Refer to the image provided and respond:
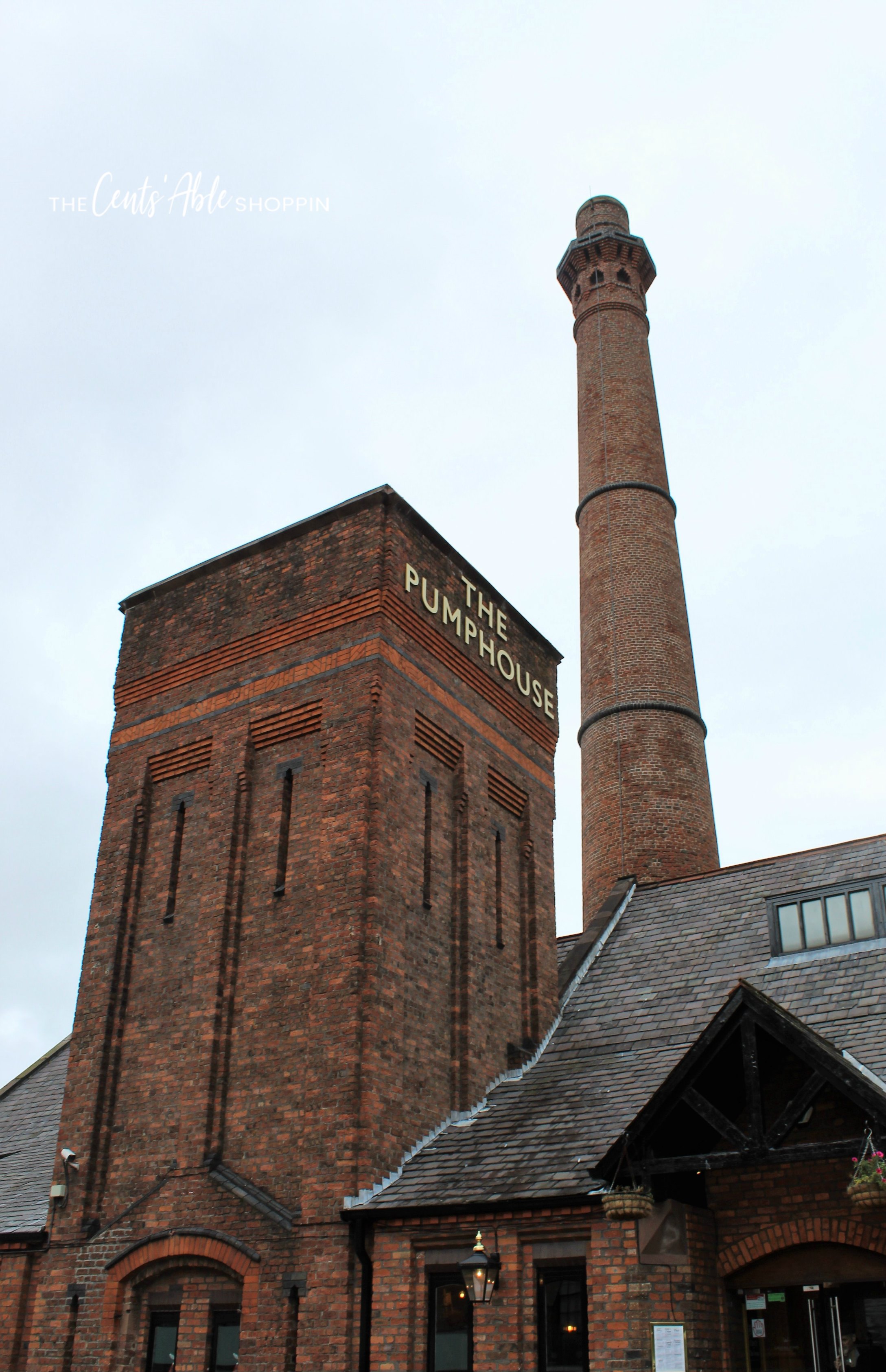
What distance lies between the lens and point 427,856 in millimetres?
15016

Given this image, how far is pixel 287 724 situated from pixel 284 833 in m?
1.48

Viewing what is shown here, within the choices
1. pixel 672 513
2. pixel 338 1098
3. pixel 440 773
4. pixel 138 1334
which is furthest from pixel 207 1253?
pixel 672 513

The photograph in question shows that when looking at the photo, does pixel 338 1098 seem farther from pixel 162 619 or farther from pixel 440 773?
pixel 162 619

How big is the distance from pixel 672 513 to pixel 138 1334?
70.4ft

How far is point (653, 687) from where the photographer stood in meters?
25.4

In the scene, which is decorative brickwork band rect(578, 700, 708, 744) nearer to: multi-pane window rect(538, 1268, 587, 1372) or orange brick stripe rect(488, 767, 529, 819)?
orange brick stripe rect(488, 767, 529, 819)

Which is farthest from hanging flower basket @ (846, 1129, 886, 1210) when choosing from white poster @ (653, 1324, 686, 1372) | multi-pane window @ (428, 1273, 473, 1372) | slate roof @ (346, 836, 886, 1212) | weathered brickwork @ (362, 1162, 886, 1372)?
multi-pane window @ (428, 1273, 473, 1372)

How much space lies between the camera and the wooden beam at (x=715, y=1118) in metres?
9.55

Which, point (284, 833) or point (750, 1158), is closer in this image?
point (750, 1158)

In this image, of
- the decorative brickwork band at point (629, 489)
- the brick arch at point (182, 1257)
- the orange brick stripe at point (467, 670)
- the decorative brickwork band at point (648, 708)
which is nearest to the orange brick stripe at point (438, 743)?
the orange brick stripe at point (467, 670)

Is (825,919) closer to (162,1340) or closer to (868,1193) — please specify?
(868,1193)

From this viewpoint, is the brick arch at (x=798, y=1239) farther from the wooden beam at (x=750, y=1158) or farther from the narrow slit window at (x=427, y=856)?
the narrow slit window at (x=427, y=856)

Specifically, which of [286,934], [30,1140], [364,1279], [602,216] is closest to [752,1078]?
[364,1279]

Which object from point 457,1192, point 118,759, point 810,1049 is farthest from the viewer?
point 118,759
